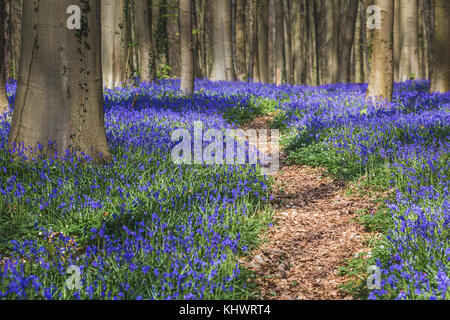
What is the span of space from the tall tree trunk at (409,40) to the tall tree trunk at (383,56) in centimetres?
654

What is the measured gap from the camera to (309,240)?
16.5 feet

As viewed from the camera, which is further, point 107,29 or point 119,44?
point 119,44

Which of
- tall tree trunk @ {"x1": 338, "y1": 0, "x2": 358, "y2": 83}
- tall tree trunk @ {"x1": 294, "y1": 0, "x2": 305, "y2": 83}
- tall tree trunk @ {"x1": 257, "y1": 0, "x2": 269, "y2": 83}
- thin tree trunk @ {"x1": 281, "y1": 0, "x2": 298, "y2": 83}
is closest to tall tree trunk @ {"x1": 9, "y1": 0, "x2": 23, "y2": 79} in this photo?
tall tree trunk @ {"x1": 257, "y1": 0, "x2": 269, "y2": 83}

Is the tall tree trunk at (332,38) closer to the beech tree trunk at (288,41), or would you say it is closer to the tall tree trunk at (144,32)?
the beech tree trunk at (288,41)

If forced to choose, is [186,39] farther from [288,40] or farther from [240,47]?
[288,40]

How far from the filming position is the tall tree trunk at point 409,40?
50.6 feet

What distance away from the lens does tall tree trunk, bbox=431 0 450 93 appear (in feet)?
37.9

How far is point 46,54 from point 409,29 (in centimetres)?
1450

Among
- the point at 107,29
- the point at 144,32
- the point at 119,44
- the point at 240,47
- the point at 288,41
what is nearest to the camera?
the point at 107,29

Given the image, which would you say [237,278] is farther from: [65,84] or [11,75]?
[11,75]

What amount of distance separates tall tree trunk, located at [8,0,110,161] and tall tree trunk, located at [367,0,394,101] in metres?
7.13

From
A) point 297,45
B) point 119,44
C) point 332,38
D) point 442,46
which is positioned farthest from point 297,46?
point 119,44

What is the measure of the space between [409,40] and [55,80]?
15.1 metres
